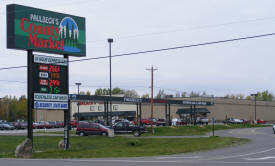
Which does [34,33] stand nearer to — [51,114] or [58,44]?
[58,44]

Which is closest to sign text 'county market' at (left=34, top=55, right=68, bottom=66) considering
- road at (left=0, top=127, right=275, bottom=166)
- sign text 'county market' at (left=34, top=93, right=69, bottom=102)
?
sign text 'county market' at (left=34, top=93, right=69, bottom=102)

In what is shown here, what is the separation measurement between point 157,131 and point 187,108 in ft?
157

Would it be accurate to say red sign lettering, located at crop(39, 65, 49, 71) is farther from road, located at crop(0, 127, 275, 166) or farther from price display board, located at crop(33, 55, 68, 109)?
road, located at crop(0, 127, 275, 166)

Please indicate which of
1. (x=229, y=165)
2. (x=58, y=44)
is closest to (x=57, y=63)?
(x=58, y=44)

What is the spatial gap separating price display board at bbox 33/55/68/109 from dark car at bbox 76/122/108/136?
716 inches

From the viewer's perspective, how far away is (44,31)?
28.7 metres

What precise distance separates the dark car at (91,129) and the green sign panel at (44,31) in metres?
17.9

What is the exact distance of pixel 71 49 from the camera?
30641 mm

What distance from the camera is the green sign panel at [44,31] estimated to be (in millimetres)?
26547

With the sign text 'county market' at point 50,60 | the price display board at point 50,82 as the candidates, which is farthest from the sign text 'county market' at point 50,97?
the sign text 'county market' at point 50,60

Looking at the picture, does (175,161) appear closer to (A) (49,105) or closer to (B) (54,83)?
(A) (49,105)

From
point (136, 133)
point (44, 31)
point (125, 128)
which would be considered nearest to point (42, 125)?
point (125, 128)

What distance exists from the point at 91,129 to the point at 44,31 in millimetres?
21707

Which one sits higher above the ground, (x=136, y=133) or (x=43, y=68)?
(x=43, y=68)
